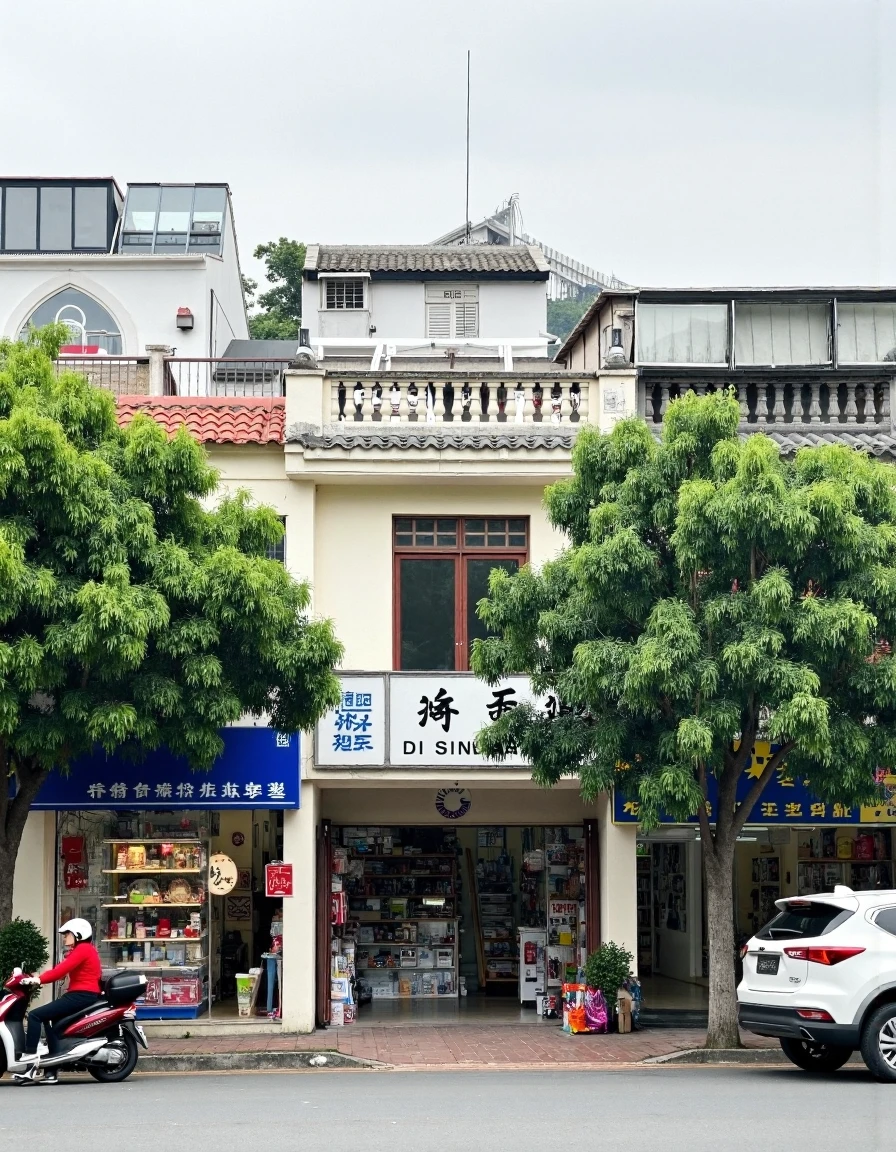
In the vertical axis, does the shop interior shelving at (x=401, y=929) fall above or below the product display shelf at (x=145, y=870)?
below

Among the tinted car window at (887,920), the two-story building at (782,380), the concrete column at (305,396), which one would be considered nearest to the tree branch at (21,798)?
the concrete column at (305,396)

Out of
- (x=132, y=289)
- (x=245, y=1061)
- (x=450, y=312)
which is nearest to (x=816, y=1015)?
(x=245, y=1061)

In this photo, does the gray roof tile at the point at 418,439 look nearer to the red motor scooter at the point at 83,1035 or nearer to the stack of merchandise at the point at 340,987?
the stack of merchandise at the point at 340,987

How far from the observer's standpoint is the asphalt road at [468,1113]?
10.0m

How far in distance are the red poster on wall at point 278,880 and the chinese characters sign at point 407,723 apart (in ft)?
4.32

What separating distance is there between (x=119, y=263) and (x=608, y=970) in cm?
2059

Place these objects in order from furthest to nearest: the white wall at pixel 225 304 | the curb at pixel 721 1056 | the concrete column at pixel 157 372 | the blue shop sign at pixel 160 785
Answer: the white wall at pixel 225 304 < the concrete column at pixel 157 372 < the blue shop sign at pixel 160 785 < the curb at pixel 721 1056

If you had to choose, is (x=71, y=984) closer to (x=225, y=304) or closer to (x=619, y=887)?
(x=619, y=887)

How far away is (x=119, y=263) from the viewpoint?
3312cm

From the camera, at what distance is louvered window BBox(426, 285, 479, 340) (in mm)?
31766

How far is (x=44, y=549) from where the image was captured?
14.9 m

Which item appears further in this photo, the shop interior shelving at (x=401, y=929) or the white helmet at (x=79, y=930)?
the shop interior shelving at (x=401, y=929)

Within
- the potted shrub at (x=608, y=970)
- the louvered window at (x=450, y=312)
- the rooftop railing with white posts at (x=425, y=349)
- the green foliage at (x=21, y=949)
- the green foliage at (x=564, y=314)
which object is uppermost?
the green foliage at (x=564, y=314)

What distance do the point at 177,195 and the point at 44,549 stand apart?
22696 mm
